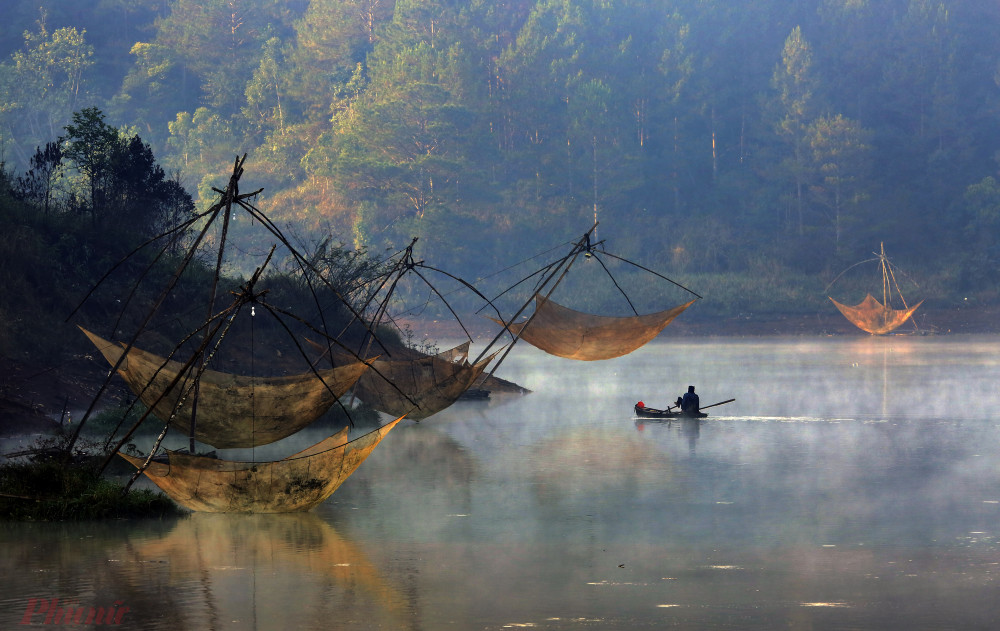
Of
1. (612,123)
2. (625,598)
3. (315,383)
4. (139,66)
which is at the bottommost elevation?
(625,598)

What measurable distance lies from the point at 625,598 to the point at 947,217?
54153mm

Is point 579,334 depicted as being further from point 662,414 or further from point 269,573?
point 269,573

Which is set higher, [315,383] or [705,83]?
[705,83]

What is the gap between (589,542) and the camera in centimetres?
959

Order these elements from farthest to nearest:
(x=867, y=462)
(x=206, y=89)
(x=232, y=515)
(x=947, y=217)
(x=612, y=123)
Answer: (x=206, y=89) < (x=612, y=123) < (x=947, y=217) < (x=867, y=462) < (x=232, y=515)

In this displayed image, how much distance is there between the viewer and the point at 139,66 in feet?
228

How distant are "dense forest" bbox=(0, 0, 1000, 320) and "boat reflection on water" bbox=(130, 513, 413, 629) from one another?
43.5 m

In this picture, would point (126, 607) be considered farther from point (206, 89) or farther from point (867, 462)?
point (206, 89)

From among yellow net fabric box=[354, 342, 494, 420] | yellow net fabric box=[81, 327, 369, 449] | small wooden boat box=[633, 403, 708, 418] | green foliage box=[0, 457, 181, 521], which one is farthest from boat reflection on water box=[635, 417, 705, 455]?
green foliage box=[0, 457, 181, 521]

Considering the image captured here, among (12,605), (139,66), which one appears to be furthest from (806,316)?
(12,605)

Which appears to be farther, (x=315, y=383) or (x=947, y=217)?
(x=947, y=217)

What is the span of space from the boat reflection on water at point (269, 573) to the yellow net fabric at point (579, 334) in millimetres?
6765

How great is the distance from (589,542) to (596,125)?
53.5 m

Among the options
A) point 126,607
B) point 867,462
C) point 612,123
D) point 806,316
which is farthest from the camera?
point 612,123
